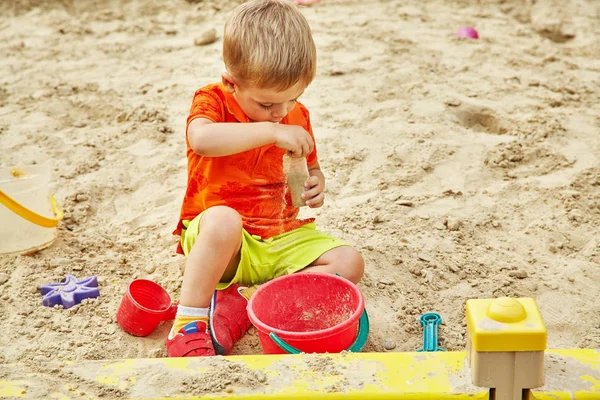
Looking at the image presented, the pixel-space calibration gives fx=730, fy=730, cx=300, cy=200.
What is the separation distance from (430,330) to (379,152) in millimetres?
1149

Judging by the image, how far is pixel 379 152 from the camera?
2.96m

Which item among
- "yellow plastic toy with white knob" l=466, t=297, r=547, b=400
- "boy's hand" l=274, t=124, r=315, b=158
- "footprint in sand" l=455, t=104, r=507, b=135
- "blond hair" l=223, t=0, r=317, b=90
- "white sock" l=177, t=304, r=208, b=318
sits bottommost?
"footprint in sand" l=455, t=104, r=507, b=135

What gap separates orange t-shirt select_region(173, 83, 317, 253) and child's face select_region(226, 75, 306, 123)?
75mm

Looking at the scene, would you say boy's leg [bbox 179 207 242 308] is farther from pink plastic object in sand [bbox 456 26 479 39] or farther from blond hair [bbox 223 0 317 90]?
pink plastic object in sand [bbox 456 26 479 39]

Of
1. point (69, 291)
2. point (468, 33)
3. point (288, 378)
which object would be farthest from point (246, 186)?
point (468, 33)

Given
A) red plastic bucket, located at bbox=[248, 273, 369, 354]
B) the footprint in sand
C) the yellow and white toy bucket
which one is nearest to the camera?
red plastic bucket, located at bbox=[248, 273, 369, 354]

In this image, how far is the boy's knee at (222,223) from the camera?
6.41 ft

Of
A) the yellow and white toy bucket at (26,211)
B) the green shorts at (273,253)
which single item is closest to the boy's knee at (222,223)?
the green shorts at (273,253)

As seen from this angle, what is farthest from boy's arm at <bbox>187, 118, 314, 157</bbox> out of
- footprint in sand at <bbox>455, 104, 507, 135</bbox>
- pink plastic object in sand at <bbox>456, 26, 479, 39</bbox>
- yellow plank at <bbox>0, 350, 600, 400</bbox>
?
pink plastic object in sand at <bbox>456, 26, 479, 39</bbox>

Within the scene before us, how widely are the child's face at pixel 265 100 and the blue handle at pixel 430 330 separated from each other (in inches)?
26.9

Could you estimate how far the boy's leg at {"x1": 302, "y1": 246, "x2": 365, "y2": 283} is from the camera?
2105mm

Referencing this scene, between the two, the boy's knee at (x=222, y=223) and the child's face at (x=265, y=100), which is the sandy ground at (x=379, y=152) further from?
the child's face at (x=265, y=100)

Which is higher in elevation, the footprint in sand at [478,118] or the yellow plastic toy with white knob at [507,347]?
the yellow plastic toy with white knob at [507,347]

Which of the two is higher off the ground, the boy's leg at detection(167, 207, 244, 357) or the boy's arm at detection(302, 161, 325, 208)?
the boy's arm at detection(302, 161, 325, 208)
